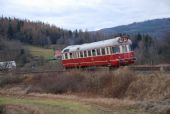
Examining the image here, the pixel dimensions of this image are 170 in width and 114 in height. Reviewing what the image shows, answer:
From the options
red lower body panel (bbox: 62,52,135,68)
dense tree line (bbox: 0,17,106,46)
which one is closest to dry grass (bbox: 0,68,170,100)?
red lower body panel (bbox: 62,52,135,68)

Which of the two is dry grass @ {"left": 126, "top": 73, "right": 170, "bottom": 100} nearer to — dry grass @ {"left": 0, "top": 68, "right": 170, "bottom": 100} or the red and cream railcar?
dry grass @ {"left": 0, "top": 68, "right": 170, "bottom": 100}

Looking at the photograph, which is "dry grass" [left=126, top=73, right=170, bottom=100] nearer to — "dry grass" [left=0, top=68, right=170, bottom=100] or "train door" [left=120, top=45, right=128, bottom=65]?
"dry grass" [left=0, top=68, right=170, bottom=100]

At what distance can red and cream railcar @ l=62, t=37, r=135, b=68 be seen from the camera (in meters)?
42.7

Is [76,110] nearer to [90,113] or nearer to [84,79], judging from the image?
[90,113]

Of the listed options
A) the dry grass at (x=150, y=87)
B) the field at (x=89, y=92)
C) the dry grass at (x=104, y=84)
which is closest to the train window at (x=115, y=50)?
the field at (x=89, y=92)

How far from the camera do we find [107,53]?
43281mm

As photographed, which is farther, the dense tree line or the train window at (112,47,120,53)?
the dense tree line

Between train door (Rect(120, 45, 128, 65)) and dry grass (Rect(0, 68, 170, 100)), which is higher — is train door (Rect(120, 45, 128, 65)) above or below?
above

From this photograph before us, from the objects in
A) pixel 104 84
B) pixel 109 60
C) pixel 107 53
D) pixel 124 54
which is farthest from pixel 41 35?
pixel 104 84

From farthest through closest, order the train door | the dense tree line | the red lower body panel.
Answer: the dense tree line < the train door < the red lower body panel

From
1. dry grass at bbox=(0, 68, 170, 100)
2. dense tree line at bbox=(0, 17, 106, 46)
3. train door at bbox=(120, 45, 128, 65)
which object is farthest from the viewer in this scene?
dense tree line at bbox=(0, 17, 106, 46)

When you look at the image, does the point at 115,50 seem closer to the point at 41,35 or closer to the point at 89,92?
the point at 89,92

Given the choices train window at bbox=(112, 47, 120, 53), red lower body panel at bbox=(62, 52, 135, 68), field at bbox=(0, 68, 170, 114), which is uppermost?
train window at bbox=(112, 47, 120, 53)

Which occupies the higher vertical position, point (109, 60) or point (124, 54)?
point (124, 54)
